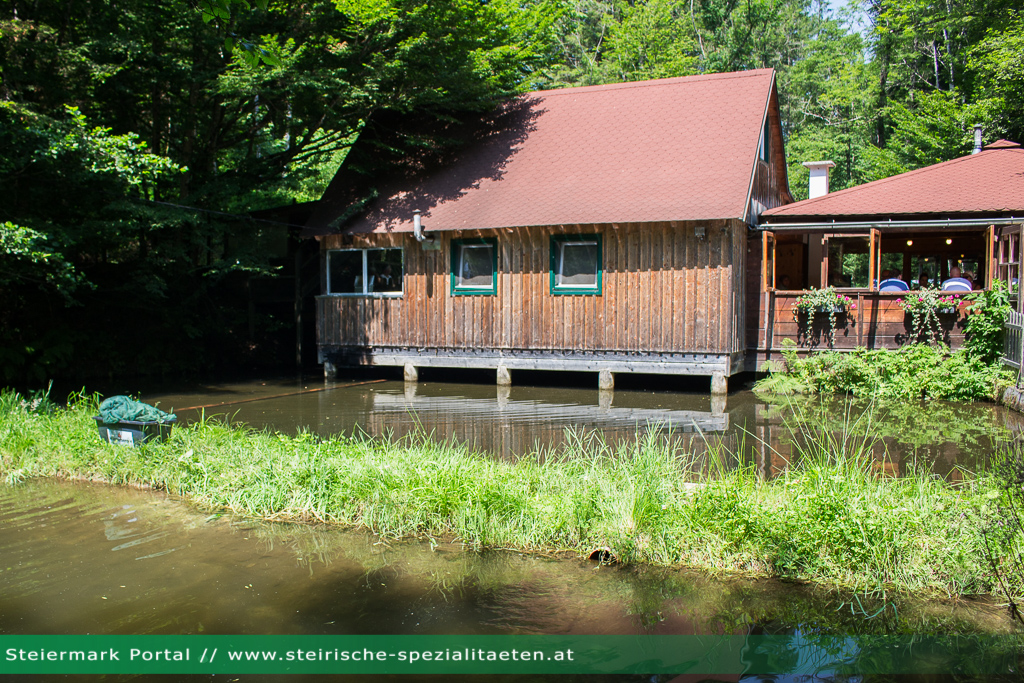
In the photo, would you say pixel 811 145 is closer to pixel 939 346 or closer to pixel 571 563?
pixel 939 346

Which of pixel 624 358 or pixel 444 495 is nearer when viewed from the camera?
pixel 444 495

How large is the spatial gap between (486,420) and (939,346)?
7.79 metres

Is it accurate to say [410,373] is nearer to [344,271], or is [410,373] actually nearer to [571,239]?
[344,271]

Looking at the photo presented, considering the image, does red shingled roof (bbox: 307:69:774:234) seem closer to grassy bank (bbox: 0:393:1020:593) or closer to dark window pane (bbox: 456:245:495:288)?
dark window pane (bbox: 456:245:495:288)

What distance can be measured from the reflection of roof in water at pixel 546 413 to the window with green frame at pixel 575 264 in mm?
2624

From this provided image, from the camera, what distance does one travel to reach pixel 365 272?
16.7 metres

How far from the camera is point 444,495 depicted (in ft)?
19.7

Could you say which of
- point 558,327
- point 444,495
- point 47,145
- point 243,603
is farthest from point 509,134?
point 243,603

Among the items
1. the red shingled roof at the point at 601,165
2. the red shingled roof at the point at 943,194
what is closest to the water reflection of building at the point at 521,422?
the red shingled roof at the point at 601,165

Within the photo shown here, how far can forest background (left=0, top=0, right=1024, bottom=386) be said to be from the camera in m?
12.8

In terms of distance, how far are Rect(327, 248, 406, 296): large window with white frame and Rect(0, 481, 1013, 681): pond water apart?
1070 centimetres

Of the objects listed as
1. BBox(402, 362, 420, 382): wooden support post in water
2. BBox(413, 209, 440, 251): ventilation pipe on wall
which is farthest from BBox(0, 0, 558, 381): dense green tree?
BBox(402, 362, 420, 382): wooden support post in water

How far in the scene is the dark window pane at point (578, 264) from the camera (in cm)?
1475

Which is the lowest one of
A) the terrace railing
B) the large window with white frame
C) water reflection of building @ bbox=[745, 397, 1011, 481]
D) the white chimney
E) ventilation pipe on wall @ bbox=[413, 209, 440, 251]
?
water reflection of building @ bbox=[745, 397, 1011, 481]
